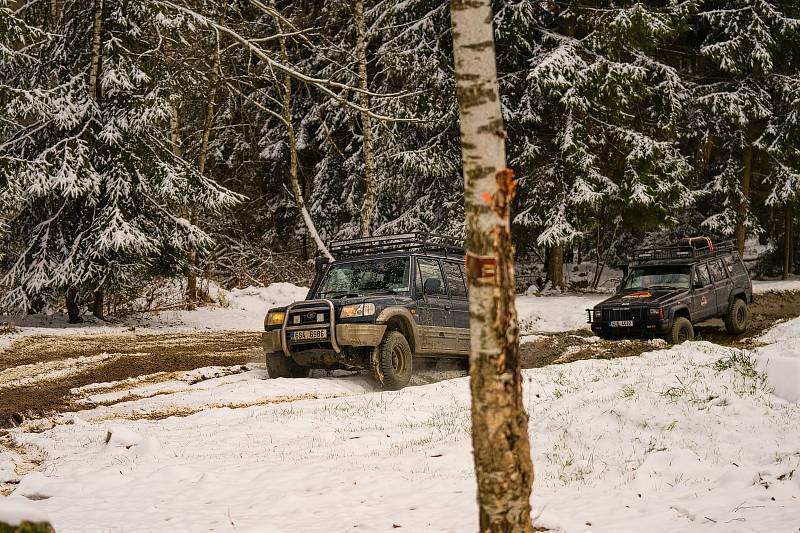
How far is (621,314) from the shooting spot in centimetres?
1571

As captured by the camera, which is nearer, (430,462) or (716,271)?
(430,462)

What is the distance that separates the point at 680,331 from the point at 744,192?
1604 centimetres

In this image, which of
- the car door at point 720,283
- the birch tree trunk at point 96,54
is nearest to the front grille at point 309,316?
the car door at point 720,283

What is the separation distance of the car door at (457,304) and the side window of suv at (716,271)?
635cm

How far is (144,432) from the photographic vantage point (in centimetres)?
905

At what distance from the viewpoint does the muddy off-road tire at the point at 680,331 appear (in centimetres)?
1526

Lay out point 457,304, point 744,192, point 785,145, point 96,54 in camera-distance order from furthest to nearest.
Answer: point 744,192
point 785,145
point 96,54
point 457,304

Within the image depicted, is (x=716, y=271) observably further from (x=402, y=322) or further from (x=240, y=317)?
(x=240, y=317)

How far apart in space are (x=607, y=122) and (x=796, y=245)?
38.5 ft

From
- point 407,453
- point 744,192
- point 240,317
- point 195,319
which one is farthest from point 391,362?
point 744,192

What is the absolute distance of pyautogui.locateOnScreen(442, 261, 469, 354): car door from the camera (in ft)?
44.4

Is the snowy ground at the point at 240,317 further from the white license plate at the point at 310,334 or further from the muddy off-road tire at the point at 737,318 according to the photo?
the white license plate at the point at 310,334

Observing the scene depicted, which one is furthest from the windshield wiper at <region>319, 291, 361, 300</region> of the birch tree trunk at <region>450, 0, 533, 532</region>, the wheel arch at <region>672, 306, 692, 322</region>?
the birch tree trunk at <region>450, 0, 533, 532</region>

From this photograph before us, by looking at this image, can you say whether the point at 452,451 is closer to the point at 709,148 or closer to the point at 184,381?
the point at 184,381
